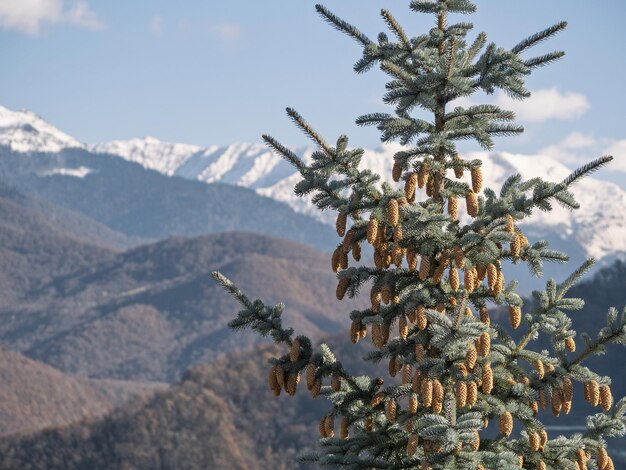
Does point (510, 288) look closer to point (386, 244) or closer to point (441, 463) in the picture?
point (386, 244)

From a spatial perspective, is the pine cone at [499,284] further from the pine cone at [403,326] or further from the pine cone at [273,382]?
the pine cone at [273,382]

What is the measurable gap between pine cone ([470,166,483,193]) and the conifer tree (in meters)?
0.03

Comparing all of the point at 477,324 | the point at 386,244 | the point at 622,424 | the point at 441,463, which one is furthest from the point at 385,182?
the point at 622,424

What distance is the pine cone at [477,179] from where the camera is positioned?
1588cm

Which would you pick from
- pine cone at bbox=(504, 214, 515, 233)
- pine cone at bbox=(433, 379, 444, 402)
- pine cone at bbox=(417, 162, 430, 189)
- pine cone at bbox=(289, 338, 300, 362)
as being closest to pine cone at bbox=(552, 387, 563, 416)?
pine cone at bbox=(433, 379, 444, 402)

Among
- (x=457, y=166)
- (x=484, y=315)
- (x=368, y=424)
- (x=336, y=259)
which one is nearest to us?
(x=336, y=259)

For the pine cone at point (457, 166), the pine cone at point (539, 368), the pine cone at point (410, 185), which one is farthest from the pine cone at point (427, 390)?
the pine cone at point (457, 166)

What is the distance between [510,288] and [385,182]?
270 centimetres

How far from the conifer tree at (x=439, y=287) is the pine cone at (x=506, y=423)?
0.03 meters

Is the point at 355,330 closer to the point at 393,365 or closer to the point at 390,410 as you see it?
the point at 393,365

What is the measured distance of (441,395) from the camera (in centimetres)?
1484

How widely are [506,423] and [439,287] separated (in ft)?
7.04

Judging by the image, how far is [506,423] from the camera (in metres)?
15.6

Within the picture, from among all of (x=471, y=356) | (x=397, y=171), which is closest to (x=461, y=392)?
(x=471, y=356)
